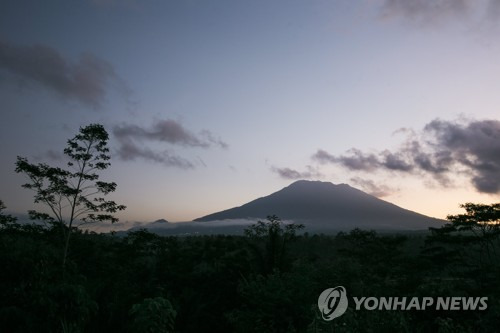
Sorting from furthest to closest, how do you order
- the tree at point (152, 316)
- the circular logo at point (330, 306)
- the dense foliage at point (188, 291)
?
1. the circular logo at point (330, 306)
2. the dense foliage at point (188, 291)
3. the tree at point (152, 316)

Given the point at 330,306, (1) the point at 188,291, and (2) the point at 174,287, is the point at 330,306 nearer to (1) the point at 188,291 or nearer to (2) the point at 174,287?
(1) the point at 188,291

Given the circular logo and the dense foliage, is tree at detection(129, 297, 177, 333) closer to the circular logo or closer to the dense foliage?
the dense foliage

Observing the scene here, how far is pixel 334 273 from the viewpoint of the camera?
65.4ft

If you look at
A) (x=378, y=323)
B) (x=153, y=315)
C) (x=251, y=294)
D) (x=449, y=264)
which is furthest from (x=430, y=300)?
(x=449, y=264)

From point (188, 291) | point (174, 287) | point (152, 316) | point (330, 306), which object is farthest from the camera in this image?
point (174, 287)

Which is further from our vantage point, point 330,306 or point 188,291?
point 188,291

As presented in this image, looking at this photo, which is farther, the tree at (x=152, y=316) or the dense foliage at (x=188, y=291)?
the dense foliage at (x=188, y=291)

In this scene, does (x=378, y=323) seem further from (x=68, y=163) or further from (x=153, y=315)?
(x=68, y=163)

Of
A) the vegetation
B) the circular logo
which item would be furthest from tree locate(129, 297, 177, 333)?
the circular logo

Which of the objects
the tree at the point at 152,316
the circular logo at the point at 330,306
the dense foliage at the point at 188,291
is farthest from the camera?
the circular logo at the point at 330,306

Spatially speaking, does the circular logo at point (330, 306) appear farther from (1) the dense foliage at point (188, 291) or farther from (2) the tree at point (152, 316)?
(2) the tree at point (152, 316)

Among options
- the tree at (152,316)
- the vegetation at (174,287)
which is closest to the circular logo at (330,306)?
the vegetation at (174,287)

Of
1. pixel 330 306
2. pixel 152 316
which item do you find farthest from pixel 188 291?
pixel 152 316

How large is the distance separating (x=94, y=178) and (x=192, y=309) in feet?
35.7
